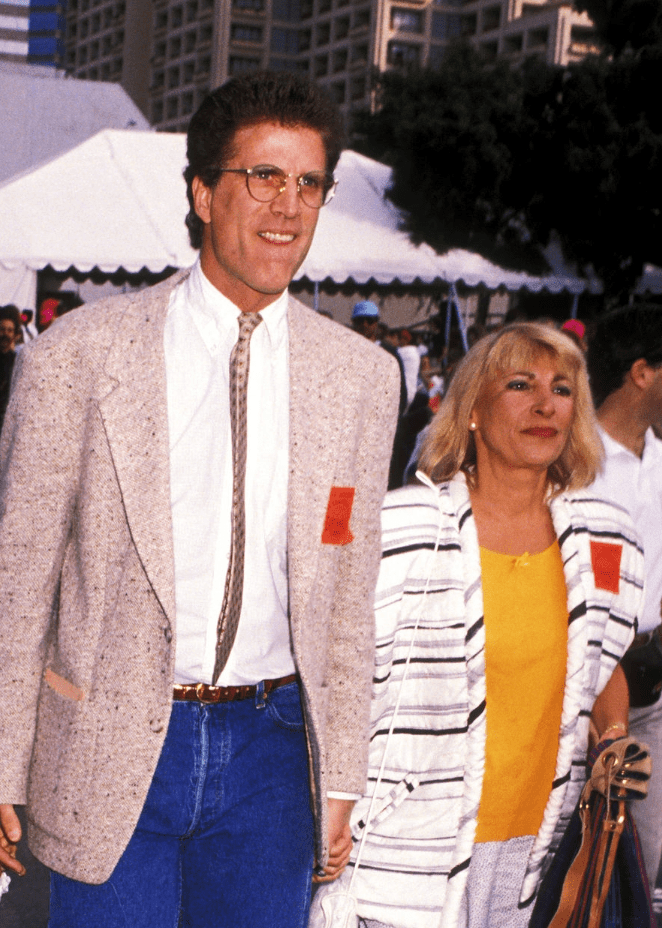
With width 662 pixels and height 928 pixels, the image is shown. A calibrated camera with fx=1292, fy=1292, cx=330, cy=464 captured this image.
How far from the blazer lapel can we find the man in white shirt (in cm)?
194

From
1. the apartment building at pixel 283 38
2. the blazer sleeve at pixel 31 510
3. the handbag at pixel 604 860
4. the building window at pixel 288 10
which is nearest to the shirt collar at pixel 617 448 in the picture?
the handbag at pixel 604 860

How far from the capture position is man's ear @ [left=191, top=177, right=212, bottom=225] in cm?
236

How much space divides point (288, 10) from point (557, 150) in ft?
280

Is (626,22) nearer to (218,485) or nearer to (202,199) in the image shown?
(202,199)

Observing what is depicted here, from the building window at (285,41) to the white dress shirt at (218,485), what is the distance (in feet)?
367

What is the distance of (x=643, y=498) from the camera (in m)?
4.07

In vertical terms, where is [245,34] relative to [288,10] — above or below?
below

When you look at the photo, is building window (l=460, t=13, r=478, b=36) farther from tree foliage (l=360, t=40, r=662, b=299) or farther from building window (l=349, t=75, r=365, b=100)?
tree foliage (l=360, t=40, r=662, b=299)

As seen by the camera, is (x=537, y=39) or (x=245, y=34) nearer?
(x=537, y=39)

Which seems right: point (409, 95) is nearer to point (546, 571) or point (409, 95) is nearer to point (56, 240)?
point (56, 240)

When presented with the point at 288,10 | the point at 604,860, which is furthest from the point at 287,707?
the point at 288,10

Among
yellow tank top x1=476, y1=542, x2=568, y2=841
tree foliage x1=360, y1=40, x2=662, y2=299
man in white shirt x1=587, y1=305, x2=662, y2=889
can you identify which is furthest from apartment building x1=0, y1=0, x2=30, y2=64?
yellow tank top x1=476, y1=542, x2=568, y2=841

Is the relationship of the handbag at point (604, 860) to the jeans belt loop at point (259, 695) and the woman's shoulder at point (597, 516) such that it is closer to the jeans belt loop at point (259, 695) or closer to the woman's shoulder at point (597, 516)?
the woman's shoulder at point (597, 516)

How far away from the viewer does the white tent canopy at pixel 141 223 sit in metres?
16.6
